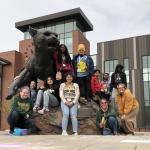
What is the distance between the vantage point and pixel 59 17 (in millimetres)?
45281

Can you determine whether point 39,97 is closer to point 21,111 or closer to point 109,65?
point 21,111

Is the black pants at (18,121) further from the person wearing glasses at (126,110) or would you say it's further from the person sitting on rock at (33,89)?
the person wearing glasses at (126,110)

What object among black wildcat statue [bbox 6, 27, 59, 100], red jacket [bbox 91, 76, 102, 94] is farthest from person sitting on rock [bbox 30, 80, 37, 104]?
red jacket [bbox 91, 76, 102, 94]

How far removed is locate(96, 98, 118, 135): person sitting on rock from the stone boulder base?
0.37 metres

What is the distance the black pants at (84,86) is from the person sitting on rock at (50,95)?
0.64 meters

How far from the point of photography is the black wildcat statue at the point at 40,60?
8.59 metres

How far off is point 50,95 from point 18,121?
1137mm

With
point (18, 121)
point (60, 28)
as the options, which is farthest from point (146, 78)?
point (18, 121)

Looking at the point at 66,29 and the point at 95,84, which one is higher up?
the point at 66,29

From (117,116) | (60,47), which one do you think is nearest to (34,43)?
(60,47)

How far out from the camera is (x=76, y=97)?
795 centimetres

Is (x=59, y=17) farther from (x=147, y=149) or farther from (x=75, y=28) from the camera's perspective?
(x=147, y=149)

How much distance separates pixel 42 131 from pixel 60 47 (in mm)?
2192

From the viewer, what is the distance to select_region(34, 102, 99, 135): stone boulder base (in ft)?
27.4
